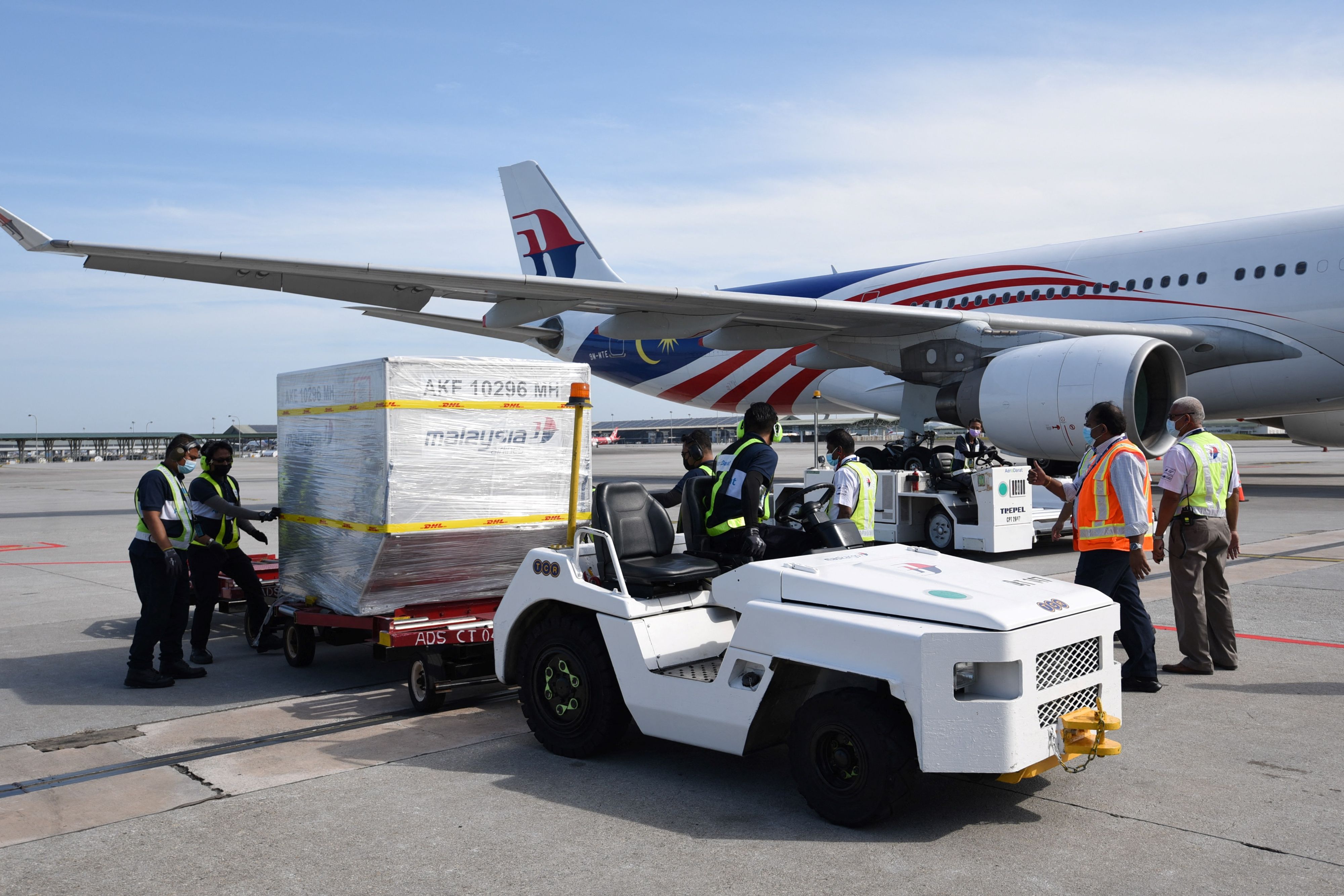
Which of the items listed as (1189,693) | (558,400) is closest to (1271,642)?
(1189,693)

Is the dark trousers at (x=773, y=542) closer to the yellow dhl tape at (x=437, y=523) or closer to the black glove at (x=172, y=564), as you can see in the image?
the yellow dhl tape at (x=437, y=523)

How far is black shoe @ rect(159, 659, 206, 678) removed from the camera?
274 inches

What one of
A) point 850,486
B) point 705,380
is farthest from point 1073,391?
point 705,380

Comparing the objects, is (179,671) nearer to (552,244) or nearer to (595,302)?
(595,302)

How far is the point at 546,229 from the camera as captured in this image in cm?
2430

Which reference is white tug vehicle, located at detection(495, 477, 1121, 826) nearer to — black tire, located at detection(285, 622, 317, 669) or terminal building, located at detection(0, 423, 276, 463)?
black tire, located at detection(285, 622, 317, 669)

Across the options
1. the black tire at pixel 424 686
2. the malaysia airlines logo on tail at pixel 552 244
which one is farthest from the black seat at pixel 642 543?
the malaysia airlines logo on tail at pixel 552 244

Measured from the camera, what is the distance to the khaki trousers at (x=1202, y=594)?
21.2ft

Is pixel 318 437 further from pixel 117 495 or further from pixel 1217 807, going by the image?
pixel 117 495

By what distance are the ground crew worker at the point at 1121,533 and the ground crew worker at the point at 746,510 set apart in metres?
1.90

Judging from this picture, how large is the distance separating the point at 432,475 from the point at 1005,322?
37.5 ft

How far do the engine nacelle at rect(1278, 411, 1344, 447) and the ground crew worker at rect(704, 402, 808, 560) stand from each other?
1796 centimetres

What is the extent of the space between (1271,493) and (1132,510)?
51.6ft

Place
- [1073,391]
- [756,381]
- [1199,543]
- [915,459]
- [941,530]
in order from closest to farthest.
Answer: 1. [1199,543]
2. [941,530]
3. [1073,391]
4. [915,459]
5. [756,381]
